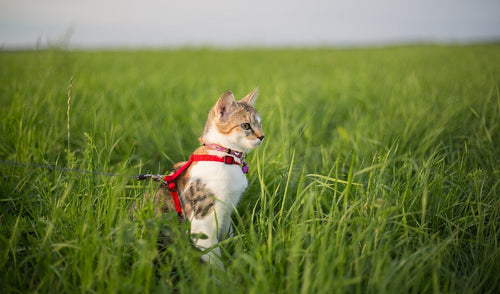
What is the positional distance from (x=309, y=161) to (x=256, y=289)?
1.88m

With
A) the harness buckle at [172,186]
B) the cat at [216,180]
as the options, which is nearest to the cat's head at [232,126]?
the cat at [216,180]

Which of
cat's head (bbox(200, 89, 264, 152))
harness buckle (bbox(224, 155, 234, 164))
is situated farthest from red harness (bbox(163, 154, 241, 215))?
cat's head (bbox(200, 89, 264, 152))

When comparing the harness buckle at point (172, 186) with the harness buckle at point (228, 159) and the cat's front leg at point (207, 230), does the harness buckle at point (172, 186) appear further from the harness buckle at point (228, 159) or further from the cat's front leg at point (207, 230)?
the harness buckle at point (228, 159)

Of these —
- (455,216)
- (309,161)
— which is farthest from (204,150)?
(455,216)

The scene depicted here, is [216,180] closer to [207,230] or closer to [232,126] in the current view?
[207,230]

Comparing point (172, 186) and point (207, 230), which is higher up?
point (172, 186)

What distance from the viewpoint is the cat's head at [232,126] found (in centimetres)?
200

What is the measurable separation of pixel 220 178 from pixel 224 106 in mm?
582

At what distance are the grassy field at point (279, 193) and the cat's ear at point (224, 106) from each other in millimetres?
438

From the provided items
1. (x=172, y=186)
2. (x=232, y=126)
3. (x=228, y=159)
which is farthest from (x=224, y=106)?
(x=172, y=186)

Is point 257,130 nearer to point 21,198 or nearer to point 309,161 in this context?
point 309,161

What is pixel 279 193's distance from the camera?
2.21m

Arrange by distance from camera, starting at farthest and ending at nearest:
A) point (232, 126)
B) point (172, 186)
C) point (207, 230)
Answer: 1. point (232, 126)
2. point (172, 186)
3. point (207, 230)

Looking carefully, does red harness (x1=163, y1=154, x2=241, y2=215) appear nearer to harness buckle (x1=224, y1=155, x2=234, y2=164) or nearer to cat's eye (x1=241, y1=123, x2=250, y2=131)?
harness buckle (x1=224, y1=155, x2=234, y2=164)
